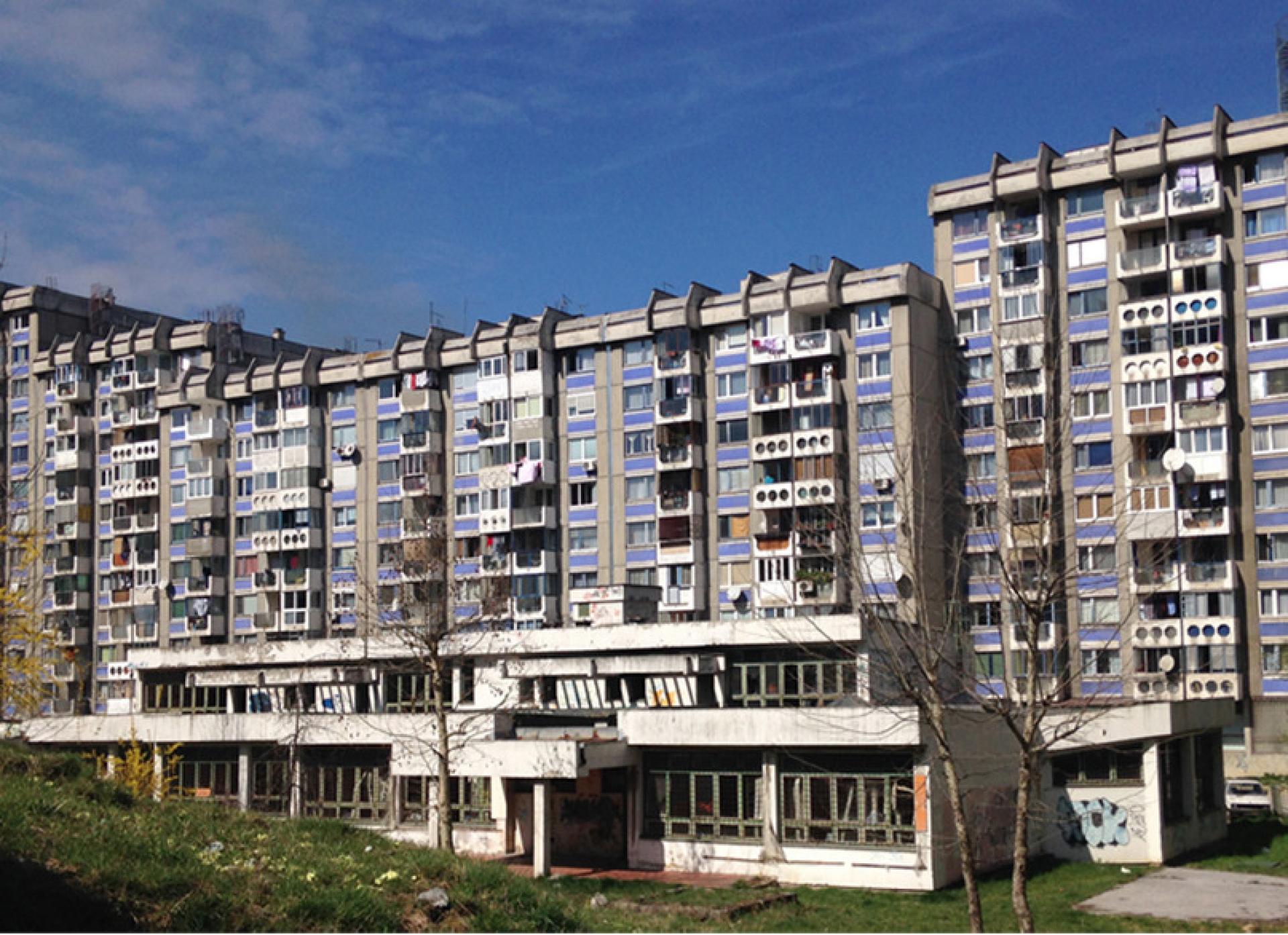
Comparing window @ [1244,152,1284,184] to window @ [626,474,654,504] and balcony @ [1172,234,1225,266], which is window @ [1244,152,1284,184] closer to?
balcony @ [1172,234,1225,266]

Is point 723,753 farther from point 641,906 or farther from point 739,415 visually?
point 739,415

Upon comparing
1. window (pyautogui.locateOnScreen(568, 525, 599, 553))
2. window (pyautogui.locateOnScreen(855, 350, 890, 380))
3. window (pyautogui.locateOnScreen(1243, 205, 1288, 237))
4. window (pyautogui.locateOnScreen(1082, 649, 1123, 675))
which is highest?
window (pyautogui.locateOnScreen(1243, 205, 1288, 237))

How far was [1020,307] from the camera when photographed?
7094 centimetres

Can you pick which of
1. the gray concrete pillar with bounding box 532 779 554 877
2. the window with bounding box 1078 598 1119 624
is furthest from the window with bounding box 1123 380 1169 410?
the gray concrete pillar with bounding box 532 779 554 877

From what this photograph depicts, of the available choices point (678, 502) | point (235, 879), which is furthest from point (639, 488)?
point (235, 879)

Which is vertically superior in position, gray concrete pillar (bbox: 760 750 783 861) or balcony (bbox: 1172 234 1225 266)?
balcony (bbox: 1172 234 1225 266)

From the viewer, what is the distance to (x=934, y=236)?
74.6 meters

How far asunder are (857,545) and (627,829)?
787 inches

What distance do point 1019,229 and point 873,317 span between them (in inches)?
326

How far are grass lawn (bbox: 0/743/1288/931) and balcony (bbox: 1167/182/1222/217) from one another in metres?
44.0

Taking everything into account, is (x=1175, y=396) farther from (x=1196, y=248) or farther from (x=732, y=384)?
(x=732, y=384)

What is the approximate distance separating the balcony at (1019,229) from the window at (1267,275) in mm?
9814

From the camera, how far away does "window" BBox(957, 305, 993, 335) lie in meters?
72.7

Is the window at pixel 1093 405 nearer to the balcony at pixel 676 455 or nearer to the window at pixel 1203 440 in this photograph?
the window at pixel 1203 440
